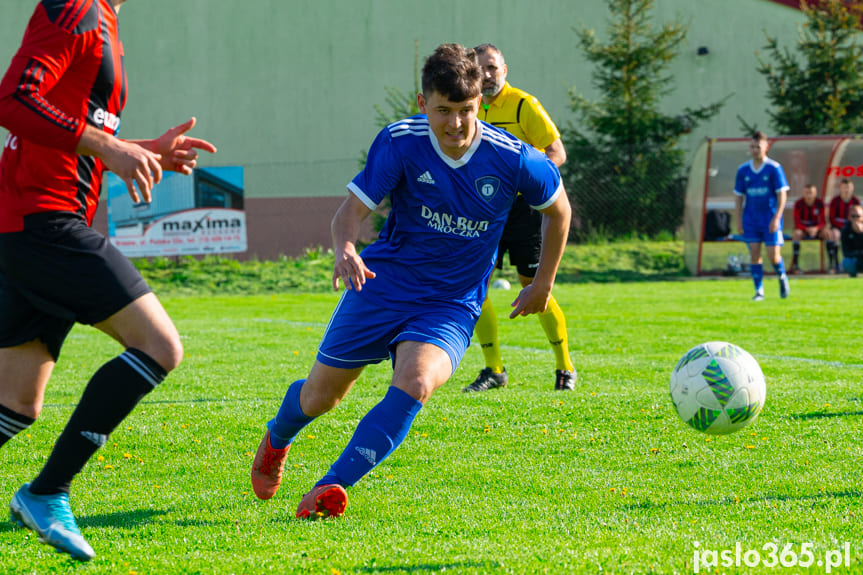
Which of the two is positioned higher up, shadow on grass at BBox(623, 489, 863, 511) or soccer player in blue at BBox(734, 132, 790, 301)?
soccer player in blue at BBox(734, 132, 790, 301)

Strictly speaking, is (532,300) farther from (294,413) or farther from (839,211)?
(839,211)

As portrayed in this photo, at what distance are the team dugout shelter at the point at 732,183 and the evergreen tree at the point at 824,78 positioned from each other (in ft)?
13.1

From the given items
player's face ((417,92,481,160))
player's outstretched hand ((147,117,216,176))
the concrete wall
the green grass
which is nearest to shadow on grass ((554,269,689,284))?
the green grass

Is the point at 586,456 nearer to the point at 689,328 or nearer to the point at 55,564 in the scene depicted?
the point at 55,564

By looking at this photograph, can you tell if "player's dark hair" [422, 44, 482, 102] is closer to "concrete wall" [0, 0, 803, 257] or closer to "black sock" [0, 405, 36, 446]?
"black sock" [0, 405, 36, 446]

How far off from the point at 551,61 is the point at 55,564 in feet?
83.9

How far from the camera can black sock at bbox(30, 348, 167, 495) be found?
3.06 m

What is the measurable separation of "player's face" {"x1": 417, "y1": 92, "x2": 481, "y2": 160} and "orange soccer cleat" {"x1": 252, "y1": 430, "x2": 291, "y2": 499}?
4.91 ft

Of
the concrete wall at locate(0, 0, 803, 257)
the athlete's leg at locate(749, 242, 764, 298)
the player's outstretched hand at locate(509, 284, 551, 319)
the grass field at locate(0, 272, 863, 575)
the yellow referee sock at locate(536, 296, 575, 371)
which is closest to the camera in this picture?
the grass field at locate(0, 272, 863, 575)

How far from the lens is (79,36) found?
2975mm

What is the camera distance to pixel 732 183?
20.5 metres

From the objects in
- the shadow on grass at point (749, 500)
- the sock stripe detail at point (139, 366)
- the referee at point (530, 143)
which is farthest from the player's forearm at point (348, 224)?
the referee at point (530, 143)

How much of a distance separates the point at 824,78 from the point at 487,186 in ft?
75.8

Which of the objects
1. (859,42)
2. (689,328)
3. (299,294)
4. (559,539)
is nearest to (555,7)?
(859,42)
